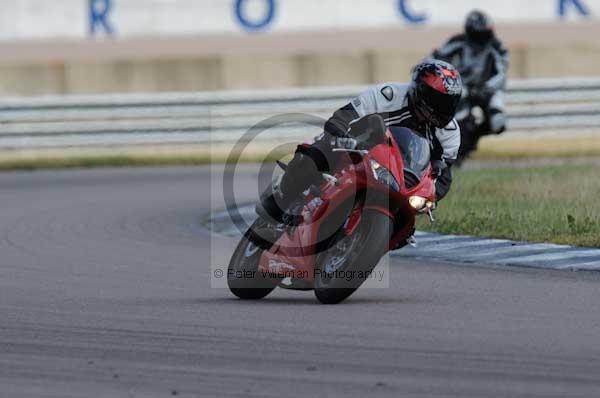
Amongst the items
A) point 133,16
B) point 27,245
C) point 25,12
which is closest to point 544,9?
point 133,16

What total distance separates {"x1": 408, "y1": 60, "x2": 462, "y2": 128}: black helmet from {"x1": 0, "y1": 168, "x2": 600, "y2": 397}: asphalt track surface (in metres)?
1.01

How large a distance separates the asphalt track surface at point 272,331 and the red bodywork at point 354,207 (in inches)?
9.7

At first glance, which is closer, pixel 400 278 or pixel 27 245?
pixel 400 278

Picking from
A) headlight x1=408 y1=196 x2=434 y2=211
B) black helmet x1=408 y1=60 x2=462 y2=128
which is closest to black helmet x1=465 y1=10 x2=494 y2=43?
black helmet x1=408 y1=60 x2=462 y2=128

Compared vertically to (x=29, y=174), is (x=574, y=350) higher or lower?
higher

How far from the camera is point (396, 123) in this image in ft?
31.1

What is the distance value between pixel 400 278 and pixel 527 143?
12829 mm

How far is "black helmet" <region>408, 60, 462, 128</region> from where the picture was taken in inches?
361

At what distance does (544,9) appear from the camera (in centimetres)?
3008

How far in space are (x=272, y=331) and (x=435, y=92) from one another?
181 cm

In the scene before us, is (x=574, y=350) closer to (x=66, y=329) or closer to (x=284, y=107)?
(x=66, y=329)

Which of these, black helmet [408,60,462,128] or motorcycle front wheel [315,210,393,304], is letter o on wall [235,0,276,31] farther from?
motorcycle front wheel [315,210,393,304]

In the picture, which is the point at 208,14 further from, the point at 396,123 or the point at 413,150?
the point at 413,150

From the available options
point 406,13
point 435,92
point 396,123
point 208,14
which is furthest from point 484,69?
point 208,14
